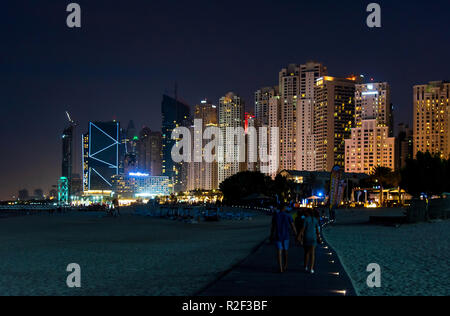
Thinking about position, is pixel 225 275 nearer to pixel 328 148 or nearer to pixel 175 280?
pixel 175 280

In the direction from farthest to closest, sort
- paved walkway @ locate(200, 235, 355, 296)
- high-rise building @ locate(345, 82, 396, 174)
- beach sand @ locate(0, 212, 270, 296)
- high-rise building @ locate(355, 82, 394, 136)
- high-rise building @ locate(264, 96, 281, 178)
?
high-rise building @ locate(264, 96, 281, 178) → high-rise building @ locate(355, 82, 394, 136) → high-rise building @ locate(345, 82, 396, 174) → beach sand @ locate(0, 212, 270, 296) → paved walkway @ locate(200, 235, 355, 296)

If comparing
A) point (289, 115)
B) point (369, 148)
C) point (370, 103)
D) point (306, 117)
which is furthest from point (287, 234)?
point (289, 115)

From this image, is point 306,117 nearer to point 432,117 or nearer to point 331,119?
point 331,119

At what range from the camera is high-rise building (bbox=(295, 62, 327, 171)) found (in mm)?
183762

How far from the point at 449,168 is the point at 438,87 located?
426 feet

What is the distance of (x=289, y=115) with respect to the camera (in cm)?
A: 19375

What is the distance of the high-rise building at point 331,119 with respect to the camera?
592 feet

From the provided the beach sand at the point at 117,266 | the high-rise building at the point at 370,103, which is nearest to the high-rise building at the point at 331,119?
the high-rise building at the point at 370,103

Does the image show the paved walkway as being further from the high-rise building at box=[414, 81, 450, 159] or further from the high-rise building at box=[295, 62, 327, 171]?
the high-rise building at box=[414, 81, 450, 159]

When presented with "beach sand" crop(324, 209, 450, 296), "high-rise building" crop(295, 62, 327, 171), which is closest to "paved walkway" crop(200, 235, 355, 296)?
"beach sand" crop(324, 209, 450, 296)

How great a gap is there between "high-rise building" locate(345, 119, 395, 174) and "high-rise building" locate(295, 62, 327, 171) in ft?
57.6

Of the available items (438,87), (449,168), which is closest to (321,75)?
(438,87)
